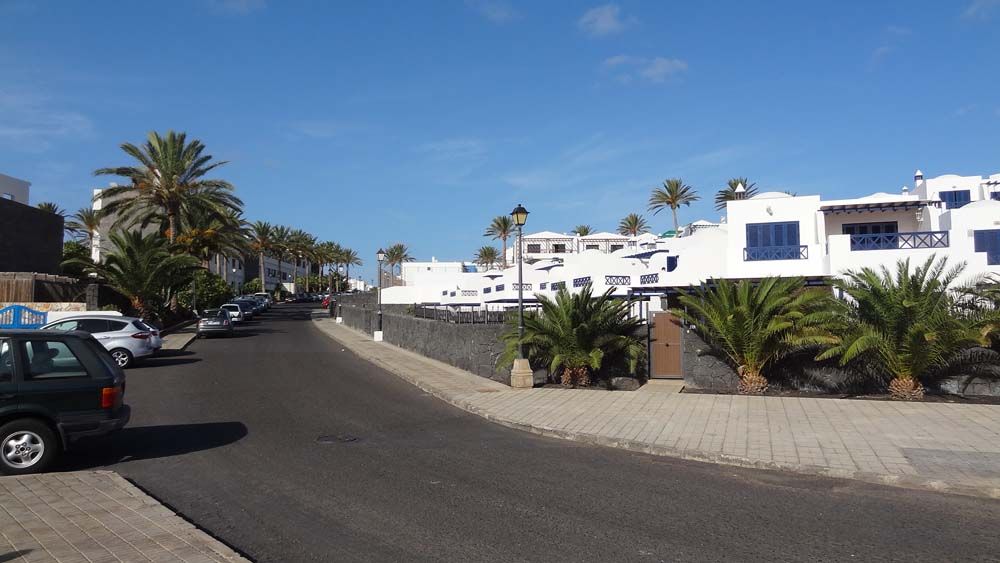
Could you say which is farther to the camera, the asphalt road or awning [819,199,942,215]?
awning [819,199,942,215]

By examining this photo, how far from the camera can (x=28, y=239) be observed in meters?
32.9

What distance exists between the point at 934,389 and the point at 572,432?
777 cm

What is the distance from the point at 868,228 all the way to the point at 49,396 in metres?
31.7

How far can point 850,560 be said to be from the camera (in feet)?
17.7

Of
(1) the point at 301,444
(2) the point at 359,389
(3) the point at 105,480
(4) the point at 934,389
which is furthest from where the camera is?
(2) the point at 359,389

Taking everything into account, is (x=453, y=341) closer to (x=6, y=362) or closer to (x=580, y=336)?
(x=580, y=336)

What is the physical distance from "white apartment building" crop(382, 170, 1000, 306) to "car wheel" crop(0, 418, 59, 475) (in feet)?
48.6

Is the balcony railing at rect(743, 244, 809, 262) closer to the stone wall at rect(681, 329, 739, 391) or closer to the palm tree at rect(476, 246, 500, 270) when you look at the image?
the stone wall at rect(681, 329, 739, 391)

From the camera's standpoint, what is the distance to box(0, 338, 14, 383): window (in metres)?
8.00

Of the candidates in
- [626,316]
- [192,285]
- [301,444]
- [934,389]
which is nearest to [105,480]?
[301,444]

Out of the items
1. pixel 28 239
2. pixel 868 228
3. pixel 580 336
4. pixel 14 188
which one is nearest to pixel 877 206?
pixel 868 228

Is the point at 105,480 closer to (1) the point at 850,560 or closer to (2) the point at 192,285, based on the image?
(1) the point at 850,560

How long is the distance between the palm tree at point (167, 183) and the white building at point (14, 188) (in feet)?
41.8

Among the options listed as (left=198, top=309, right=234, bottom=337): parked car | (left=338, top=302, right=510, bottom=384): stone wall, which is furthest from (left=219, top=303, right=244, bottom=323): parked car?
(left=338, top=302, right=510, bottom=384): stone wall
